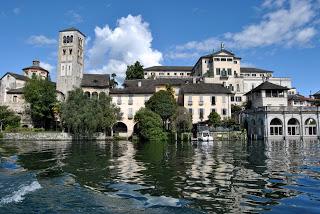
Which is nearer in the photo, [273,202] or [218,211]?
[218,211]

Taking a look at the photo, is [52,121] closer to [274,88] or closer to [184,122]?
[184,122]

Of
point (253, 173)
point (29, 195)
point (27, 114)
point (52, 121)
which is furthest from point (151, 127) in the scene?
point (29, 195)

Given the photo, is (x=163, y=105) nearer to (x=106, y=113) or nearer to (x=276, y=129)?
(x=106, y=113)

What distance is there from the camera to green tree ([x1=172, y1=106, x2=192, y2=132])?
225 feet

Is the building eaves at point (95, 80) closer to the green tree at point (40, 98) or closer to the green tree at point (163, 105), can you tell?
the green tree at point (40, 98)

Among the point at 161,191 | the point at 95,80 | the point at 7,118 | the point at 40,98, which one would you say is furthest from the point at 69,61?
the point at 161,191

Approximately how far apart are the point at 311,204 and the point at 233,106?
7616cm

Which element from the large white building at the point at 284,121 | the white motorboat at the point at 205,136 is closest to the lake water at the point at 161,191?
the white motorboat at the point at 205,136

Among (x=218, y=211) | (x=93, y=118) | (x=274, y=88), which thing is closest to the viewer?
(x=218, y=211)

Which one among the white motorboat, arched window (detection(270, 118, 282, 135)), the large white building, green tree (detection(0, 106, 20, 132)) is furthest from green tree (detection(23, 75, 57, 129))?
arched window (detection(270, 118, 282, 135))

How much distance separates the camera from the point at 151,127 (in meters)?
66.8

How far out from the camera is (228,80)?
321 ft

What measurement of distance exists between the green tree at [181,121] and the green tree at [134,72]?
3620 centimetres

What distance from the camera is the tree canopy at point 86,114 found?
2557 inches
